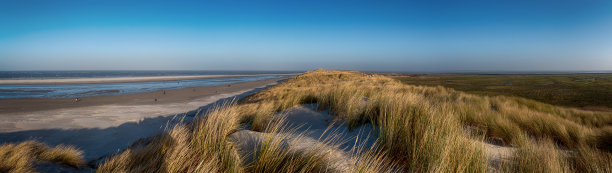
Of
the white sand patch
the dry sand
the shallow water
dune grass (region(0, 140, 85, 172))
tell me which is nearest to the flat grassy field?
the white sand patch

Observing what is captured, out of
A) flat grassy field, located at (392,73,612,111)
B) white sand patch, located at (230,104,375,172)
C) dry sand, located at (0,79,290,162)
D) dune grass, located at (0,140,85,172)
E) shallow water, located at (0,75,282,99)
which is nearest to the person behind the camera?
white sand patch, located at (230,104,375,172)

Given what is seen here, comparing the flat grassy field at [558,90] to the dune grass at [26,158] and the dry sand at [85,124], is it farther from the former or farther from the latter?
the dry sand at [85,124]

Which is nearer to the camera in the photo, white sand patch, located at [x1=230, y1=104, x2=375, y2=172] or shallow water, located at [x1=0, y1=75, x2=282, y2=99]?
white sand patch, located at [x1=230, y1=104, x2=375, y2=172]

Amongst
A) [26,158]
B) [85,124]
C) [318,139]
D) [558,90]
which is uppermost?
[318,139]

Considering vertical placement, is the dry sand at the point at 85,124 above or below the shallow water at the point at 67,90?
below

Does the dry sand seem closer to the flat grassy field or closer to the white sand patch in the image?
the white sand patch

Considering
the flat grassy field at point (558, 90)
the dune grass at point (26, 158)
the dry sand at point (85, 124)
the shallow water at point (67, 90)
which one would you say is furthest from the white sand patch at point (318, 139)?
the shallow water at point (67, 90)

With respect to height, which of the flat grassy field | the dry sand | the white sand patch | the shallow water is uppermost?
the white sand patch

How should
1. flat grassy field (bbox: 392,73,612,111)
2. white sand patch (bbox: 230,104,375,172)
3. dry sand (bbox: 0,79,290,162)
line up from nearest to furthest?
white sand patch (bbox: 230,104,375,172)
dry sand (bbox: 0,79,290,162)
flat grassy field (bbox: 392,73,612,111)

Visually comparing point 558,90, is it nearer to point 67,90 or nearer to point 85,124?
point 85,124

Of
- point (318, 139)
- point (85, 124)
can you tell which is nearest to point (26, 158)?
point (318, 139)

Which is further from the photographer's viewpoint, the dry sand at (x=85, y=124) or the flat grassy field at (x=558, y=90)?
the flat grassy field at (x=558, y=90)

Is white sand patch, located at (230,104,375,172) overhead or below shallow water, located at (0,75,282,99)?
overhead

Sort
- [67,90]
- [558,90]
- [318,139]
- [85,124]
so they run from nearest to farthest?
[318,139] → [85,124] → [558,90] → [67,90]
